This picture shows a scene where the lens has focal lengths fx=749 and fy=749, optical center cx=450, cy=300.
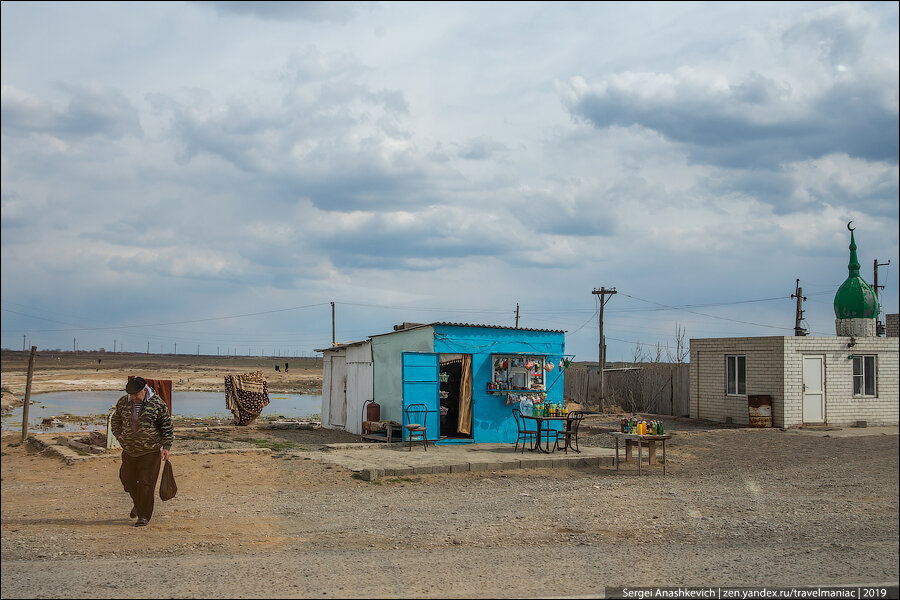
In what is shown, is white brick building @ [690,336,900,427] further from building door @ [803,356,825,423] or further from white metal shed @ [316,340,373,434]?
white metal shed @ [316,340,373,434]

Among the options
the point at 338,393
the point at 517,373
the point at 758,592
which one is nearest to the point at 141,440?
the point at 758,592

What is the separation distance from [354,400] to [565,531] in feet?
41.8

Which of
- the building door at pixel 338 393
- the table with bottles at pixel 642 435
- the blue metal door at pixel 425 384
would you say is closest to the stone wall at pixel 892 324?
the table with bottles at pixel 642 435

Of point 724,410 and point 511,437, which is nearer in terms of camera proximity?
point 511,437

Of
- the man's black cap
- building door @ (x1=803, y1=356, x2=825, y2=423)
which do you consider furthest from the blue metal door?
building door @ (x1=803, y1=356, x2=825, y2=423)

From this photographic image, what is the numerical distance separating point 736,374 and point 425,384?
36.3ft

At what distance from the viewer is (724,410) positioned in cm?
2338

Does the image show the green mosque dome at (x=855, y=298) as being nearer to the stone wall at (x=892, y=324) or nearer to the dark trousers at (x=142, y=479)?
the stone wall at (x=892, y=324)

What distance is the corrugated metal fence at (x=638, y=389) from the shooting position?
26.4 metres

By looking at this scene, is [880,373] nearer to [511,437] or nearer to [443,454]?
[511,437]

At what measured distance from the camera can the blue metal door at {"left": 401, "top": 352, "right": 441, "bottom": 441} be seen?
1705 centimetres

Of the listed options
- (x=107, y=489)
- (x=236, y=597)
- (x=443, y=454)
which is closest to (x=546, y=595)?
(x=236, y=597)

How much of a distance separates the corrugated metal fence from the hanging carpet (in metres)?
13.3

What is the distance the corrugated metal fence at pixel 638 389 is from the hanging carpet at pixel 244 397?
43.7ft
